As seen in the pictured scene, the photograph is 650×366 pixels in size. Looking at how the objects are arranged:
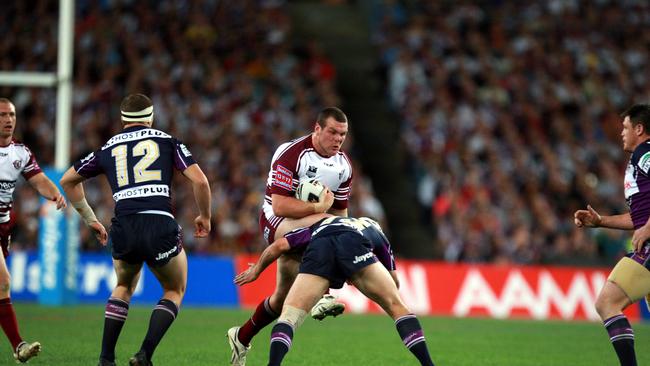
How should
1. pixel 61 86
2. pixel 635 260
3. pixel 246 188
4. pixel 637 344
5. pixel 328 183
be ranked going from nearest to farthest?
1. pixel 635 260
2. pixel 328 183
3. pixel 637 344
4. pixel 61 86
5. pixel 246 188

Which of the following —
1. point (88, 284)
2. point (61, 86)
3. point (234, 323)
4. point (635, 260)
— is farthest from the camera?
point (88, 284)

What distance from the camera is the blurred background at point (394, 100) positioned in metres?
20.7

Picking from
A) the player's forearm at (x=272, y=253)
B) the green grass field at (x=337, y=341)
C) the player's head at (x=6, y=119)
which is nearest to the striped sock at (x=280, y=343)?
the player's forearm at (x=272, y=253)

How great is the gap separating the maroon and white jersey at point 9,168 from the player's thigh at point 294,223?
2.60 m

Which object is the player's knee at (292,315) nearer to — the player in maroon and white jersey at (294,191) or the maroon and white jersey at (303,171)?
the player in maroon and white jersey at (294,191)

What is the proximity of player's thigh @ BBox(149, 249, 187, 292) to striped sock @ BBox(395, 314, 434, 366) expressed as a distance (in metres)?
1.94

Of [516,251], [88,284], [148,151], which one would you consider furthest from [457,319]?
[148,151]

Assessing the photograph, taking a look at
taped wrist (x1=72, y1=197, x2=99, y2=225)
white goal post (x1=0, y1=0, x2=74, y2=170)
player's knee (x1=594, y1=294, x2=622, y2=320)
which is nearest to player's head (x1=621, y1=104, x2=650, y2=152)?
player's knee (x1=594, y1=294, x2=622, y2=320)

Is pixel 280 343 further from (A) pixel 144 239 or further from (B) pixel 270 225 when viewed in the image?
(B) pixel 270 225

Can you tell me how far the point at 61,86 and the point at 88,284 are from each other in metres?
3.64

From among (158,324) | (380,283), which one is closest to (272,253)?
(380,283)

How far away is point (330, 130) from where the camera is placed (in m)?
9.09

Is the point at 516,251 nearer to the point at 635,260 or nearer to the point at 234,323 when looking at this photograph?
the point at 234,323

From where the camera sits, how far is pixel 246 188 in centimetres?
2042
